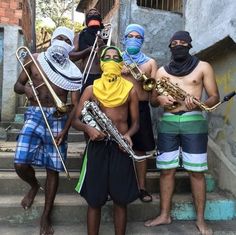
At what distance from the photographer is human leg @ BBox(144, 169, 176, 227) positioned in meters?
4.38

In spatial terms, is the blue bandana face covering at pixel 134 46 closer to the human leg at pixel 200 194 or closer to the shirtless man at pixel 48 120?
the shirtless man at pixel 48 120

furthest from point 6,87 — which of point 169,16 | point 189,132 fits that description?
point 189,132

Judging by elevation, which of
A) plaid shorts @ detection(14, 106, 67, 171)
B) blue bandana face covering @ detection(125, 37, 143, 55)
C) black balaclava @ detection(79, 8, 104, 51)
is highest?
black balaclava @ detection(79, 8, 104, 51)

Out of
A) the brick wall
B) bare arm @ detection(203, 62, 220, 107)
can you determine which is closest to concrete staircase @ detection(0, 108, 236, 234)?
bare arm @ detection(203, 62, 220, 107)

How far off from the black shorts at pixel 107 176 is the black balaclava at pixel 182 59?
1271mm

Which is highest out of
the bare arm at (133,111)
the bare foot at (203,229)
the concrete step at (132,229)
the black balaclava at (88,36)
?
the black balaclava at (88,36)

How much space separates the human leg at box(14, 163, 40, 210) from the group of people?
0.03 ft

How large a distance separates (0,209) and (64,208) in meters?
0.75

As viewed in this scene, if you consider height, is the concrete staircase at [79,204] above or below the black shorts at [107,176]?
below

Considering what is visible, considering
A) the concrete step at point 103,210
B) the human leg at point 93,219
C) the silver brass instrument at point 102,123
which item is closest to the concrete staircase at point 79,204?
the concrete step at point 103,210

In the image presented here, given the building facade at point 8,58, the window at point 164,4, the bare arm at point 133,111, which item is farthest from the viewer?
the window at point 164,4

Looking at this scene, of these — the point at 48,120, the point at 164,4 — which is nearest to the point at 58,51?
the point at 48,120

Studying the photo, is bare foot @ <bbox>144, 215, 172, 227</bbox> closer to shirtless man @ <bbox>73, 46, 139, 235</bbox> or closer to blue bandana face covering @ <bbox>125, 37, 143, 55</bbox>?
shirtless man @ <bbox>73, 46, 139, 235</bbox>

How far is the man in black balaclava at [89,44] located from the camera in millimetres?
4887
